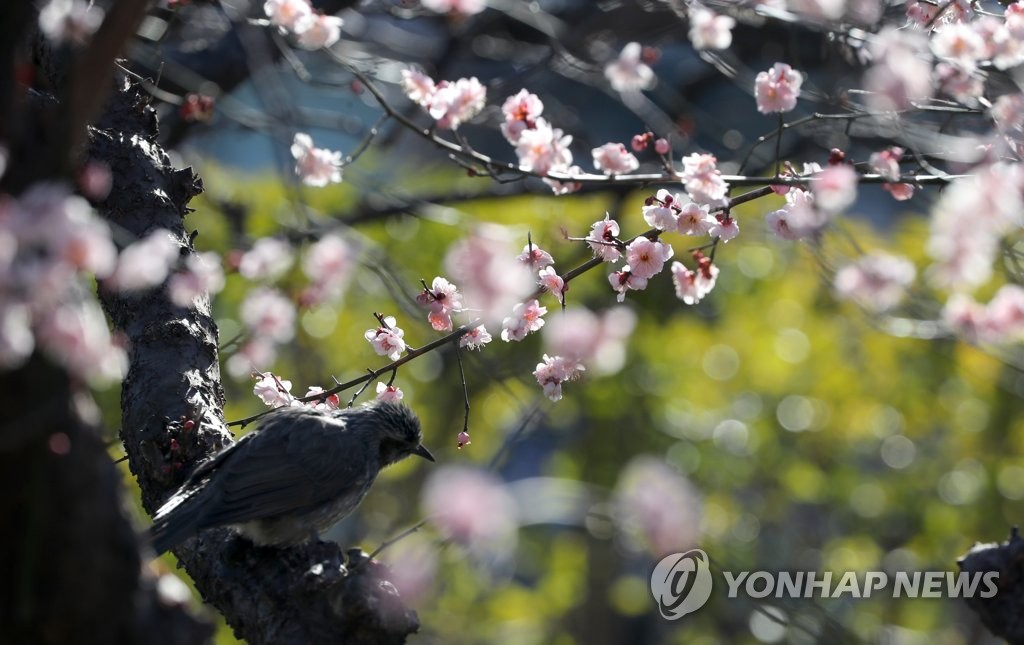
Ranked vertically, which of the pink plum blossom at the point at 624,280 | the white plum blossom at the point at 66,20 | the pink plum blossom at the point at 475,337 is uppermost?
the white plum blossom at the point at 66,20

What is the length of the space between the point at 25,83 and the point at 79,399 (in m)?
1.16

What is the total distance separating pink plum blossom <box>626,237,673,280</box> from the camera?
10.2ft

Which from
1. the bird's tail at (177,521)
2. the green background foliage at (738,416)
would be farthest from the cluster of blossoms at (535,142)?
the green background foliage at (738,416)

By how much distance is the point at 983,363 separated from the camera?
648 centimetres

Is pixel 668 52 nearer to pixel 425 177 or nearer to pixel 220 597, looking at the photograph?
pixel 425 177

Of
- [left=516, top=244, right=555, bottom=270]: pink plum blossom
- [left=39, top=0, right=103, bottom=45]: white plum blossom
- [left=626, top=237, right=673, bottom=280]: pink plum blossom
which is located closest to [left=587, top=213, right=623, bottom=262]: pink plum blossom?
[left=626, top=237, right=673, bottom=280]: pink plum blossom

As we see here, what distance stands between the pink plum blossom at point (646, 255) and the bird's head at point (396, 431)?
3.55 feet

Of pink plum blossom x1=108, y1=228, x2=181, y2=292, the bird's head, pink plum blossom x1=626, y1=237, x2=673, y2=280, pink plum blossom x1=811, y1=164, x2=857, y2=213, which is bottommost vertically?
the bird's head

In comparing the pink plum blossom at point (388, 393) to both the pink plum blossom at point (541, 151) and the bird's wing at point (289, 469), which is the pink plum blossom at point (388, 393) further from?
the pink plum blossom at point (541, 151)

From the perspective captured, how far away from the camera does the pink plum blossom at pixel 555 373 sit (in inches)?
125

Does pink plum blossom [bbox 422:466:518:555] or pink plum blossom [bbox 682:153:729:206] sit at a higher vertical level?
pink plum blossom [bbox 682:153:729:206]

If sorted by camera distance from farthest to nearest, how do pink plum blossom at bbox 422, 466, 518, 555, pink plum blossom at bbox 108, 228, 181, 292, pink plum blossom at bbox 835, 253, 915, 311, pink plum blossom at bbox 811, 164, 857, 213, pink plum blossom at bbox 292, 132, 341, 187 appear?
pink plum blossom at bbox 292, 132, 341, 187, pink plum blossom at bbox 835, 253, 915, 311, pink plum blossom at bbox 811, 164, 857, 213, pink plum blossom at bbox 422, 466, 518, 555, pink plum blossom at bbox 108, 228, 181, 292

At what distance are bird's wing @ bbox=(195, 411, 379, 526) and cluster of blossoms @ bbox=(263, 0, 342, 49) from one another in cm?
126

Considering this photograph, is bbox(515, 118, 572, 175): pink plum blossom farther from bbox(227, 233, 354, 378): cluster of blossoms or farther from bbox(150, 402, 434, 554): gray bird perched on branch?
bbox(150, 402, 434, 554): gray bird perched on branch
